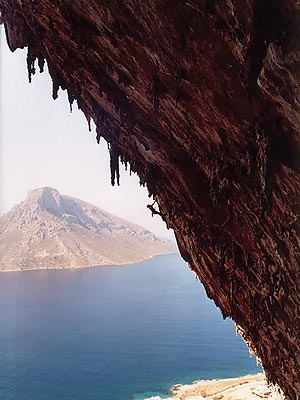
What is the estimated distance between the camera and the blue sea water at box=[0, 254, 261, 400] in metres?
60.2

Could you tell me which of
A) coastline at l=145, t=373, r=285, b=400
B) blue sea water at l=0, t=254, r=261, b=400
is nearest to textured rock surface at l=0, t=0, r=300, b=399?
coastline at l=145, t=373, r=285, b=400

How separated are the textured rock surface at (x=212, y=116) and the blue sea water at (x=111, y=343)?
173ft

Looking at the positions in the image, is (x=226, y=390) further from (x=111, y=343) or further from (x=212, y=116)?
(x=212, y=116)

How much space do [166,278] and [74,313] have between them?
73.6 meters

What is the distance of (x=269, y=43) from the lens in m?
5.07

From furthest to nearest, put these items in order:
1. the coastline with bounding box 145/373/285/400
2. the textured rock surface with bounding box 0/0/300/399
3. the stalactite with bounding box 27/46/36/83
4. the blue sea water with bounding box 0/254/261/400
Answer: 1. the blue sea water with bounding box 0/254/261/400
2. the coastline with bounding box 145/373/285/400
3. the stalactite with bounding box 27/46/36/83
4. the textured rock surface with bounding box 0/0/300/399

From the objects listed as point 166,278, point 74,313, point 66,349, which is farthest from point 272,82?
point 166,278

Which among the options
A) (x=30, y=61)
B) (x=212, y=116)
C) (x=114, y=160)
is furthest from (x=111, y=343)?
(x=212, y=116)

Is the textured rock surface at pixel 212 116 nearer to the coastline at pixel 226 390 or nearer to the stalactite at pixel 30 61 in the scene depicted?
the stalactite at pixel 30 61

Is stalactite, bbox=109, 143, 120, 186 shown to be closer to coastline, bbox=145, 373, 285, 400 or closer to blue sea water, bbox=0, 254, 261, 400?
coastline, bbox=145, 373, 285, 400

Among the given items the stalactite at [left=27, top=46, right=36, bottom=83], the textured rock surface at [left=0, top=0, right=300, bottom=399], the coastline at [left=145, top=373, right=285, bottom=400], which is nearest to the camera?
the textured rock surface at [left=0, top=0, right=300, bottom=399]

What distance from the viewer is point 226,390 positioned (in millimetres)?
46281

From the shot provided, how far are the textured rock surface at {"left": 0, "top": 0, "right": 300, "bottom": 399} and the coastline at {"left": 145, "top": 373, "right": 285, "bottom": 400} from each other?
29.3 metres

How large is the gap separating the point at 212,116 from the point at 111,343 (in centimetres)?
8285
